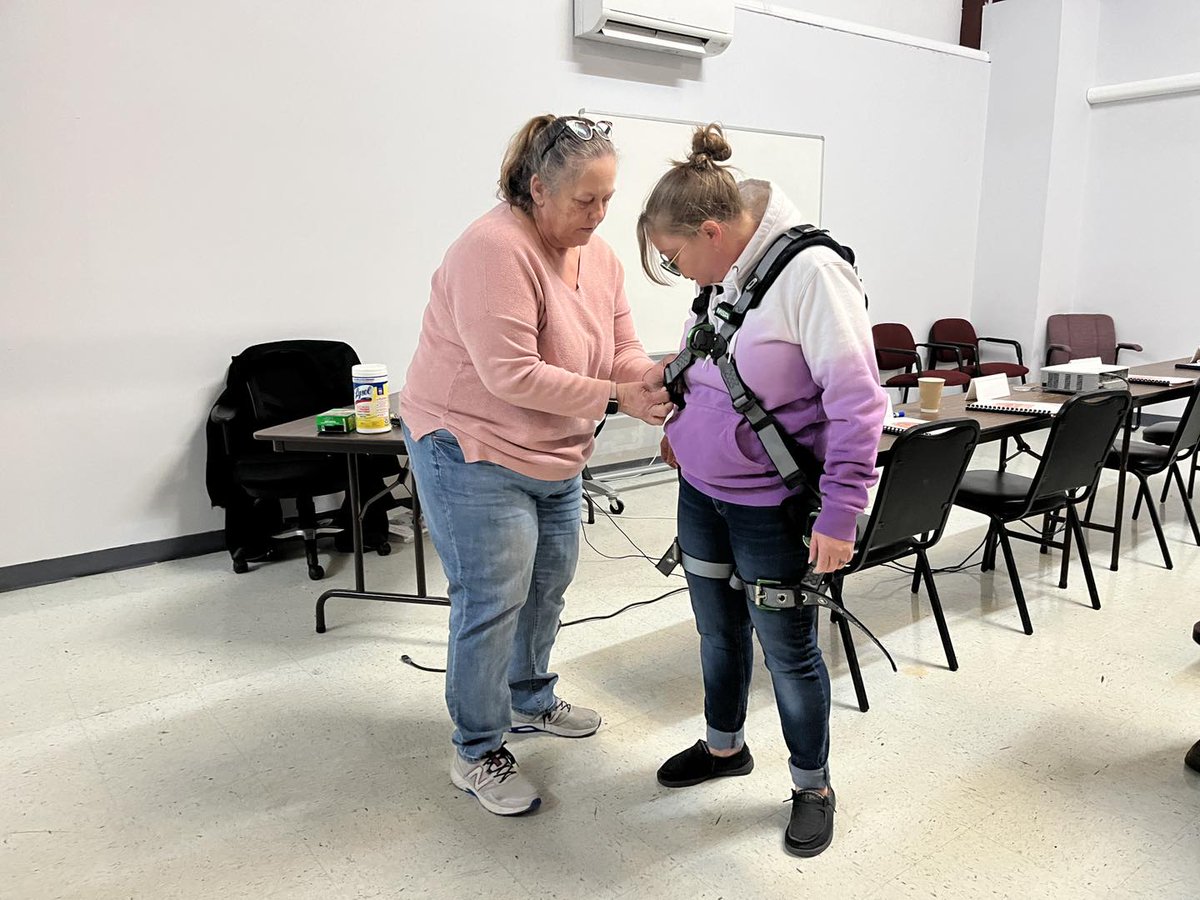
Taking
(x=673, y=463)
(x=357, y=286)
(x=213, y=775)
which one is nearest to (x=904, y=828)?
(x=673, y=463)

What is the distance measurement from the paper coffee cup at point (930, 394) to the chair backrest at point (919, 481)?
1.84 ft

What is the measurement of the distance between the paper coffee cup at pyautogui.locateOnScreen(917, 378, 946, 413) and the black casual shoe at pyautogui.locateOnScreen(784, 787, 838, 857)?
61.3 inches

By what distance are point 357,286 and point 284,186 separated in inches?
19.1

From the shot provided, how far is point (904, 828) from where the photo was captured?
1750 mm

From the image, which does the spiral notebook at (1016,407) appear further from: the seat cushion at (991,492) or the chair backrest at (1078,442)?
the seat cushion at (991,492)

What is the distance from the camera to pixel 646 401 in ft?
5.30

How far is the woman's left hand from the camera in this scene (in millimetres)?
1432

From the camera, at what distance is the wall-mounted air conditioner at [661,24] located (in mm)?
4016

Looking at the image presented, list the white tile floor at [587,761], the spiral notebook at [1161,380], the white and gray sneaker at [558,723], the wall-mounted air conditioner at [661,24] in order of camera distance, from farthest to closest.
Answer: the wall-mounted air conditioner at [661,24], the spiral notebook at [1161,380], the white and gray sneaker at [558,723], the white tile floor at [587,761]

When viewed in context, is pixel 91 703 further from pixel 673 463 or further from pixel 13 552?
pixel 673 463

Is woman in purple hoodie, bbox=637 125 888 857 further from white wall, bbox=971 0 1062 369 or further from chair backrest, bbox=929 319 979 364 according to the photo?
white wall, bbox=971 0 1062 369

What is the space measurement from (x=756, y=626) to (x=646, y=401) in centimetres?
46

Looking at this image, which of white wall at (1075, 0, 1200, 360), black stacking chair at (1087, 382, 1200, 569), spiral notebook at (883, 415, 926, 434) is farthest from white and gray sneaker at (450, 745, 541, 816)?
white wall at (1075, 0, 1200, 360)

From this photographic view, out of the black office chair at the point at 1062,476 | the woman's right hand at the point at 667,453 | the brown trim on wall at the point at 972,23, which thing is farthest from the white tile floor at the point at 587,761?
the brown trim on wall at the point at 972,23
